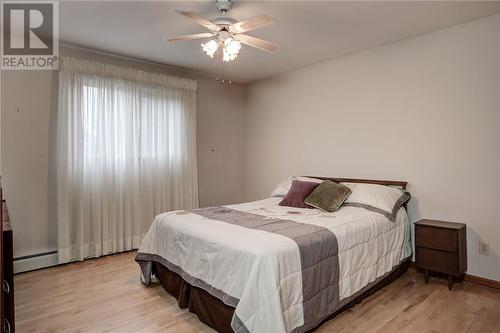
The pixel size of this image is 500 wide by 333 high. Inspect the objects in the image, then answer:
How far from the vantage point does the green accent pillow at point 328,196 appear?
311 centimetres

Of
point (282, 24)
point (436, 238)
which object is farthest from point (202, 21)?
point (436, 238)

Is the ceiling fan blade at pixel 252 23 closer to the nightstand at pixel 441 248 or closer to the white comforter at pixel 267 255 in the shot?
the white comforter at pixel 267 255

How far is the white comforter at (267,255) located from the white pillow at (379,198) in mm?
115

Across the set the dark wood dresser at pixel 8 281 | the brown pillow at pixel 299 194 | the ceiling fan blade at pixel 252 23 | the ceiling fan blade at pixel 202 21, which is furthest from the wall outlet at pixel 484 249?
the dark wood dresser at pixel 8 281

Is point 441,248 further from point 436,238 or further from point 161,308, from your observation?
point 161,308

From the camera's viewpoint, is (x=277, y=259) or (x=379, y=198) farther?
(x=379, y=198)

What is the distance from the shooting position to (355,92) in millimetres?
3818

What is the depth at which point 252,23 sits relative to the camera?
2258 mm

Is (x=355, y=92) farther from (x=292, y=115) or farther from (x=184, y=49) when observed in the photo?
(x=184, y=49)

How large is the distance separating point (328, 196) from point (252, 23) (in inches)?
75.5

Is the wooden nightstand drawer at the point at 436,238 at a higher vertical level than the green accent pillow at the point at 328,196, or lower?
lower

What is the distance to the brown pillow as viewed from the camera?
335cm

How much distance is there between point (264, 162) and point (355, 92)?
1.93 metres

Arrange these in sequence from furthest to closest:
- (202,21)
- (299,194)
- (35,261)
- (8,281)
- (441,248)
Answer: (299,194)
(35,261)
(441,248)
(202,21)
(8,281)
